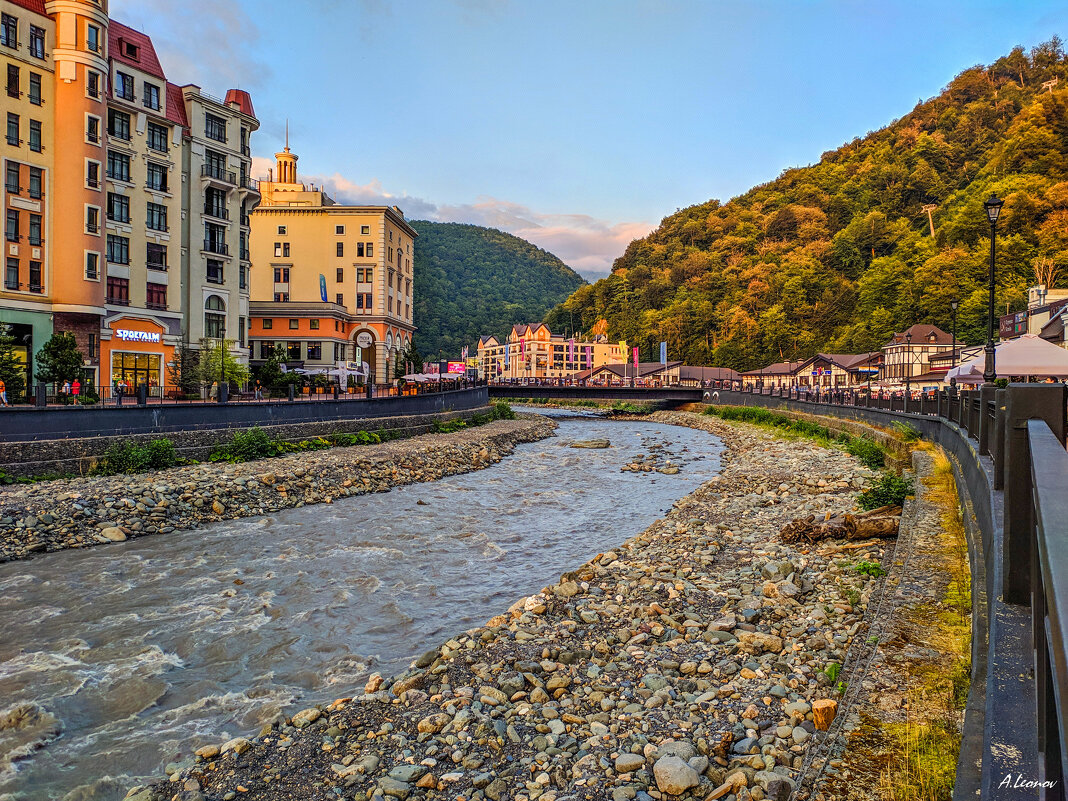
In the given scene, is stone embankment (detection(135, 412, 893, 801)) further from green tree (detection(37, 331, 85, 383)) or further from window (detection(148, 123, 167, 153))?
window (detection(148, 123, 167, 153))

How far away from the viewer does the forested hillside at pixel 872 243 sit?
269 feet

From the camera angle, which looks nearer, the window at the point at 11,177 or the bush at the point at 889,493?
the bush at the point at 889,493

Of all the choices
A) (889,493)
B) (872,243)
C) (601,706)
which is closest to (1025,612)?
(601,706)

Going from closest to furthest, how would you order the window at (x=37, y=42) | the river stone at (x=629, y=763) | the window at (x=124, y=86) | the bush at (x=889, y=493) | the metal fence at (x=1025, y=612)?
the metal fence at (x=1025, y=612) → the river stone at (x=629, y=763) → the bush at (x=889, y=493) → the window at (x=37, y=42) → the window at (x=124, y=86)

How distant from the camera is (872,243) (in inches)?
4592

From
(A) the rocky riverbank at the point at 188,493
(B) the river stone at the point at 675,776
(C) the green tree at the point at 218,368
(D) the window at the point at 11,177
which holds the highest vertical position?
(D) the window at the point at 11,177

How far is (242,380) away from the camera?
38.1 metres

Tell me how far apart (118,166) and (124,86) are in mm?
5029

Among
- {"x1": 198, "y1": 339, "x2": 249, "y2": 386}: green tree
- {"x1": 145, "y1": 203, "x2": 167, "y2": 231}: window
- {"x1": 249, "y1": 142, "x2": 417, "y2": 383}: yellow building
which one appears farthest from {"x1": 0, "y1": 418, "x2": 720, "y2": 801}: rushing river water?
{"x1": 249, "y1": 142, "x2": 417, "y2": 383}: yellow building

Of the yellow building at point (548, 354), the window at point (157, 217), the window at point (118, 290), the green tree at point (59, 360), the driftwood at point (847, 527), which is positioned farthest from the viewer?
the yellow building at point (548, 354)

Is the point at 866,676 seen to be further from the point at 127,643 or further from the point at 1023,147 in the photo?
the point at 1023,147

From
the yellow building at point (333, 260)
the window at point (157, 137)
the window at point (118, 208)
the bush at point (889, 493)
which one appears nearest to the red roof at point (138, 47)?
the window at point (157, 137)

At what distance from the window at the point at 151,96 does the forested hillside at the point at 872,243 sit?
279ft

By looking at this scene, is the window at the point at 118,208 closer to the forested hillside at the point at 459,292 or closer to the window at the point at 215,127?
the window at the point at 215,127
